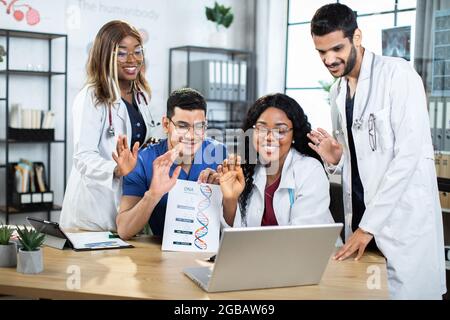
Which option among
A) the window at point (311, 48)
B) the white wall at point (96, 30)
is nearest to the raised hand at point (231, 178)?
the white wall at point (96, 30)

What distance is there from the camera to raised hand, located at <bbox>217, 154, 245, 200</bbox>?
2.00 meters

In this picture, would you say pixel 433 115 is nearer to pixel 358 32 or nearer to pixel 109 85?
pixel 358 32

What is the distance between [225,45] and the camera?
574 centimetres

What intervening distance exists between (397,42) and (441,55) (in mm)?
684

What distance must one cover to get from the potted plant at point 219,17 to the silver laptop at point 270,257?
4285mm

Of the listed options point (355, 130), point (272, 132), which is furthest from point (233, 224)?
point (355, 130)

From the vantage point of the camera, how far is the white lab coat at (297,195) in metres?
2.05

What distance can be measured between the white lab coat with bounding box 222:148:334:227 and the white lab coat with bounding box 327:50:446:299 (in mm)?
151

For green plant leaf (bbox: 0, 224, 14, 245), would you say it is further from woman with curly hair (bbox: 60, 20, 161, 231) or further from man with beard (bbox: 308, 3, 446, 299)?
man with beard (bbox: 308, 3, 446, 299)

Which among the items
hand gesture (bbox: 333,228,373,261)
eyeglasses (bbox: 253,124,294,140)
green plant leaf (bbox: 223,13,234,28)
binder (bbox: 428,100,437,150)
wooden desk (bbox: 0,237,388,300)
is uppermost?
green plant leaf (bbox: 223,13,234,28)

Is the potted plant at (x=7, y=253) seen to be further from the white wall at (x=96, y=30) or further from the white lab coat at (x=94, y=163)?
the white wall at (x=96, y=30)

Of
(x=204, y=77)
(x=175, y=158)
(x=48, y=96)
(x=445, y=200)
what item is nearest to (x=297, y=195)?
(x=175, y=158)

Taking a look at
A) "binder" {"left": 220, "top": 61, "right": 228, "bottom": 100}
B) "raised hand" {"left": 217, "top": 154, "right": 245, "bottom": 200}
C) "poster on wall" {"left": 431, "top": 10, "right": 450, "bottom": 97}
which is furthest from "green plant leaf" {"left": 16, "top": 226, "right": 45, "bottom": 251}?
"binder" {"left": 220, "top": 61, "right": 228, "bottom": 100}

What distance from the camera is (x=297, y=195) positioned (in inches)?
82.4
